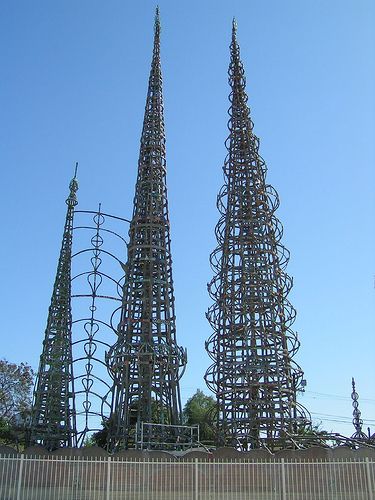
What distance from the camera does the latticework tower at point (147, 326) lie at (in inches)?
1548

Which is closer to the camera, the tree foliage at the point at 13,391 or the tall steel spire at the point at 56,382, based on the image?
the tall steel spire at the point at 56,382

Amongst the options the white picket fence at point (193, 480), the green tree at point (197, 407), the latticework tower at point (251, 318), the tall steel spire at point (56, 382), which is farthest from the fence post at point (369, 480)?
the green tree at point (197, 407)

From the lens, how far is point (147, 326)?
41.1 meters

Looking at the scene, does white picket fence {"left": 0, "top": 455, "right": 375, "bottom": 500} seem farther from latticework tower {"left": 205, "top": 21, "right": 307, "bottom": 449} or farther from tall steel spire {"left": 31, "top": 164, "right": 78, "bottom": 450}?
tall steel spire {"left": 31, "top": 164, "right": 78, "bottom": 450}

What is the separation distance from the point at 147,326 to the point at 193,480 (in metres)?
20.9

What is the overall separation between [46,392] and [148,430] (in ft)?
58.6

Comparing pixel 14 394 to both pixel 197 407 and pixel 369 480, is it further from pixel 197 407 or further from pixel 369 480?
pixel 369 480

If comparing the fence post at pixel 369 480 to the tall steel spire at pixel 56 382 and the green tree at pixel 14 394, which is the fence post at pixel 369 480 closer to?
the tall steel spire at pixel 56 382

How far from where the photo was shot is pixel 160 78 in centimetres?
4944

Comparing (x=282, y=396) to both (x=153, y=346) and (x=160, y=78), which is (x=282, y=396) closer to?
(x=153, y=346)

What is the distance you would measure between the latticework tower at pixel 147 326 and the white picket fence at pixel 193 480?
15919 millimetres

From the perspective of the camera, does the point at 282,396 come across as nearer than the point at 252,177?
Yes

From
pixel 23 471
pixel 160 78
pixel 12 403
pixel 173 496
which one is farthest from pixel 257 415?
pixel 12 403

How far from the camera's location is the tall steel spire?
168 ft
